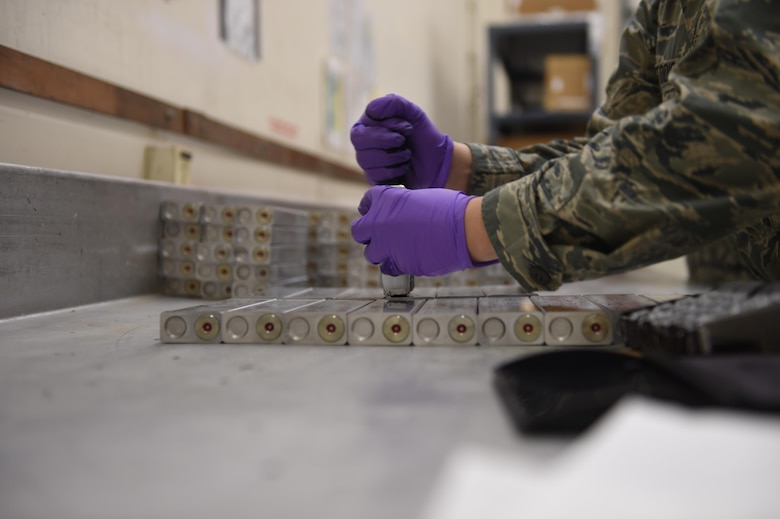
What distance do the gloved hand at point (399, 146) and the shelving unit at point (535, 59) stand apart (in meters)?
2.81

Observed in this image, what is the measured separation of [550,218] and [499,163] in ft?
2.14

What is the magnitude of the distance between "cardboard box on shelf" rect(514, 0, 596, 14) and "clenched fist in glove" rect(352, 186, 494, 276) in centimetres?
373

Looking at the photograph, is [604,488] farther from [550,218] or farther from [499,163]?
[499,163]

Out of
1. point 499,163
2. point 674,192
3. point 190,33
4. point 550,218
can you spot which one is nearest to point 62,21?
point 190,33

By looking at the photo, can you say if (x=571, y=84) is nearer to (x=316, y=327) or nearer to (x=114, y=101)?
(x=114, y=101)

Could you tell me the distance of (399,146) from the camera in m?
1.32

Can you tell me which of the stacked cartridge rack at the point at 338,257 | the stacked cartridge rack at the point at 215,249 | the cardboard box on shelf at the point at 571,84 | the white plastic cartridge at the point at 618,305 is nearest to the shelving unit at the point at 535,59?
the cardboard box on shelf at the point at 571,84

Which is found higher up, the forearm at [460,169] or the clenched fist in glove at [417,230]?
the forearm at [460,169]

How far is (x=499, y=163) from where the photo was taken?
1498 millimetres

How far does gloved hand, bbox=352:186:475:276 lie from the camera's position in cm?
101

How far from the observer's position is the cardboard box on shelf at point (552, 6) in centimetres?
425

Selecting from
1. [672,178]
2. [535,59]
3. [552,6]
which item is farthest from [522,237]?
[535,59]

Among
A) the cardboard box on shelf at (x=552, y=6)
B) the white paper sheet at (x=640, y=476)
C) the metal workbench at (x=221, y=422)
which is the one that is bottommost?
the metal workbench at (x=221, y=422)

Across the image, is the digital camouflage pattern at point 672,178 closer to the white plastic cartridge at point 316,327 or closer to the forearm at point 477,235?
the forearm at point 477,235
